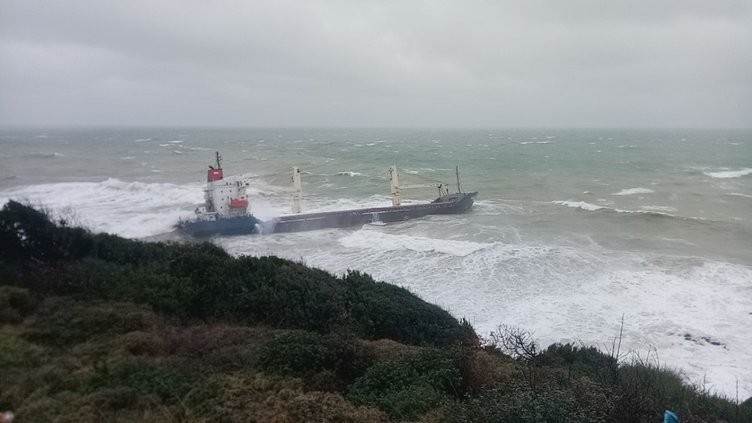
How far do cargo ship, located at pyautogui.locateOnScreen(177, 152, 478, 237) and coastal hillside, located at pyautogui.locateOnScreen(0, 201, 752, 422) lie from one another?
15694 mm

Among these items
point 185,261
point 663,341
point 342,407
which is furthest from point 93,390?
point 663,341

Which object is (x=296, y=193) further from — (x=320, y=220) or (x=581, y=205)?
(x=581, y=205)

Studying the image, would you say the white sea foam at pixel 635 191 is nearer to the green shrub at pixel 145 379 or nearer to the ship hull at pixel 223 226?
the ship hull at pixel 223 226

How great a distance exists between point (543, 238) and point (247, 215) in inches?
656

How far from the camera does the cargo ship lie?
25.9 meters

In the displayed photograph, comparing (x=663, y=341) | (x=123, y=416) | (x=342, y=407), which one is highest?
(x=123, y=416)

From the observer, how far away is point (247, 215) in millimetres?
26656

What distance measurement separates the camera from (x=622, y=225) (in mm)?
25781

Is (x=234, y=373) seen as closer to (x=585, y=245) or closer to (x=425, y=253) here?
(x=425, y=253)

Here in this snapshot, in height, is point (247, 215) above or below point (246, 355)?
below

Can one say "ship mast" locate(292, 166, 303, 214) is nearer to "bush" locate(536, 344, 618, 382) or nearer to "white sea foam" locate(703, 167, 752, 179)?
"bush" locate(536, 344, 618, 382)

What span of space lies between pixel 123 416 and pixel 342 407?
7.24 feet

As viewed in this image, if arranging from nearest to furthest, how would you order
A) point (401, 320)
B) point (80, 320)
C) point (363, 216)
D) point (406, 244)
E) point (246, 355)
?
point (246, 355)
point (80, 320)
point (401, 320)
point (406, 244)
point (363, 216)

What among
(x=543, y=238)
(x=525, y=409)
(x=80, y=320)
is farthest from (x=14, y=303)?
(x=543, y=238)
